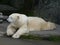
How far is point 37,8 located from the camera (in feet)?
34.2

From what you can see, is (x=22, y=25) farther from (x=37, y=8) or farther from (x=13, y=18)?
(x=37, y=8)

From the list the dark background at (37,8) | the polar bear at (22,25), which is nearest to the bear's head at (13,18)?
the polar bear at (22,25)

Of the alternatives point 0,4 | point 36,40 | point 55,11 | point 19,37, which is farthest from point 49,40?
point 0,4

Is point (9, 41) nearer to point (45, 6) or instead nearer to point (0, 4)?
point (45, 6)

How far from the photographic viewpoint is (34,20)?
26.9ft

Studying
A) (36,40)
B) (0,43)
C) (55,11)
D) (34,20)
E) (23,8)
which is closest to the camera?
(0,43)

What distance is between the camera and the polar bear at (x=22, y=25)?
7703mm

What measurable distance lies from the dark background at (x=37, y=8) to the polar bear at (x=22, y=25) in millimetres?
1736

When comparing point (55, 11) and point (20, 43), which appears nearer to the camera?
point (20, 43)

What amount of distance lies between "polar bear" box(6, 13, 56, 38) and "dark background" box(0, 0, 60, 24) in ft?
5.70

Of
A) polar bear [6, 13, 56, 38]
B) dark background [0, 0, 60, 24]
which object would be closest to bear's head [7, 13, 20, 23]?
polar bear [6, 13, 56, 38]

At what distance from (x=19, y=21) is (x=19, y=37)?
46 cm

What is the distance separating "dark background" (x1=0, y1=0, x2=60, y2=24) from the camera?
994 cm

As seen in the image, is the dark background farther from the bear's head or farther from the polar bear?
the bear's head
